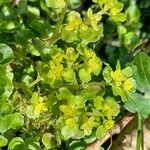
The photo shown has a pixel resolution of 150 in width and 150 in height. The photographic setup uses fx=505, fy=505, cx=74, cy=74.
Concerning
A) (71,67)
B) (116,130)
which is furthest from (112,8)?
(116,130)

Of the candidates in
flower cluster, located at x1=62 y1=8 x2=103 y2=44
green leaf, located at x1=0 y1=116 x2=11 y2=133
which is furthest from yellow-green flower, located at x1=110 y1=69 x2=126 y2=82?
green leaf, located at x1=0 y1=116 x2=11 y2=133

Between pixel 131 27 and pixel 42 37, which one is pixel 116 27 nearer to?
pixel 131 27

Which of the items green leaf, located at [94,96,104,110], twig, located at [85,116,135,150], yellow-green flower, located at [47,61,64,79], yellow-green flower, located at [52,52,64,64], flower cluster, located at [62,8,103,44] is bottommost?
twig, located at [85,116,135,150]

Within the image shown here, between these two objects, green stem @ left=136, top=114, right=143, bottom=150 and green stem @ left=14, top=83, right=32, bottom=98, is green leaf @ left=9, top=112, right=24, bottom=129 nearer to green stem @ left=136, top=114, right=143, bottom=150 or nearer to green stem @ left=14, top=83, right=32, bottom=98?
green stem @ left=14, top=83, right=32, bottom=98

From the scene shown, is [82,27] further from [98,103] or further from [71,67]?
[98,103]

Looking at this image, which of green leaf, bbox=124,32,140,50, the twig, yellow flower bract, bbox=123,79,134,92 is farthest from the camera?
green leaf, bbox=124,32,140,50

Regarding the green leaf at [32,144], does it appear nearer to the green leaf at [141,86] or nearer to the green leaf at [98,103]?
the green leaf at [98,103]

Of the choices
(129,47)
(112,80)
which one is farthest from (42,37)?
(129,47)
